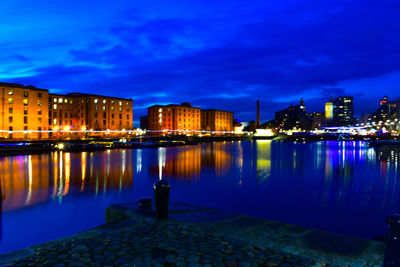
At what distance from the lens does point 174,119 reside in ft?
558

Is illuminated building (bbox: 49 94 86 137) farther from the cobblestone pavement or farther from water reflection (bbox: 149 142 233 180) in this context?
the cobblestone pavement

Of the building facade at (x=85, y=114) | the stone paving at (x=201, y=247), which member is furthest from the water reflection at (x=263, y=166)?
the building facade at (x=85, y=114)

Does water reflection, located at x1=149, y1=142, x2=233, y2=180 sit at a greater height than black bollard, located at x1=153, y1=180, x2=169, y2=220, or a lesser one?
lesser

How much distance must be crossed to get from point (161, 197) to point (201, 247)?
103 inches

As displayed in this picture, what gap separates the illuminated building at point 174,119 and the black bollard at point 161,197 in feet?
505

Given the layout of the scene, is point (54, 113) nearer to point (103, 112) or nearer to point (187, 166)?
point (103, 112)

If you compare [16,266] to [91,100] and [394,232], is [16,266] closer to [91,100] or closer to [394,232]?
[394,232]

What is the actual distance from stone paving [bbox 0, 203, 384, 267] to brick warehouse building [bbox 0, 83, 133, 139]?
299 feet

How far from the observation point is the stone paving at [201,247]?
20.7 ft

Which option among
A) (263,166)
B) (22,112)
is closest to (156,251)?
(263,166)

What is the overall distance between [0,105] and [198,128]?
113776mm

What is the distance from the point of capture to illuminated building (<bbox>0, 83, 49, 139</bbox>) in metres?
86.1

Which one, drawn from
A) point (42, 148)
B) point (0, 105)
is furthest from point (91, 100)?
point (42, 148)

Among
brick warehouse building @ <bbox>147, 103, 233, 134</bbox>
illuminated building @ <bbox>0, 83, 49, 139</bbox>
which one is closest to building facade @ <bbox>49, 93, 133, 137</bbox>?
illuminated building @ <bbox>0, 83, 49, 139</bbox>
